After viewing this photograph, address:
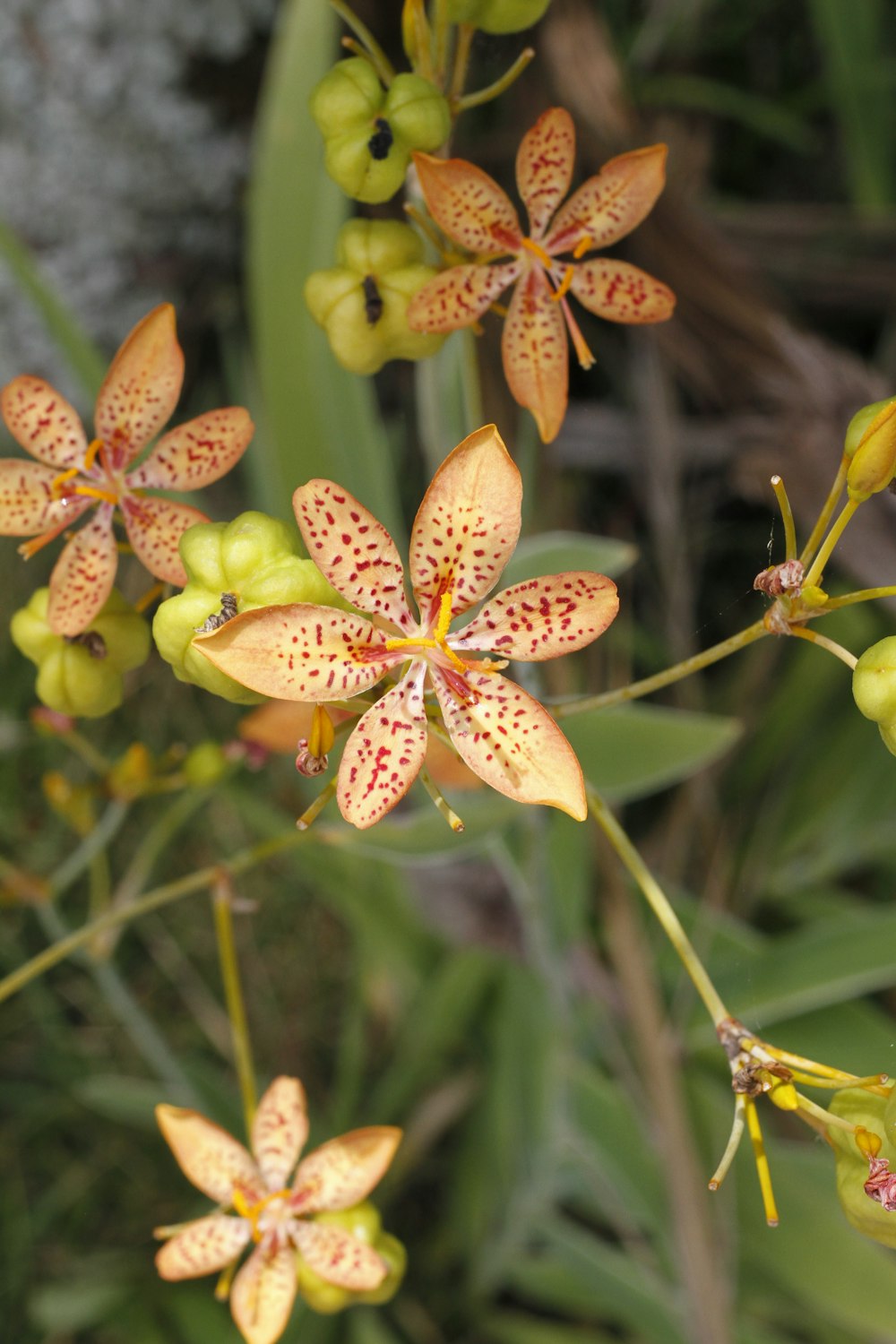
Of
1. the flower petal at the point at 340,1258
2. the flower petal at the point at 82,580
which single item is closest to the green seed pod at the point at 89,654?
the flower petal at the point at 82,580

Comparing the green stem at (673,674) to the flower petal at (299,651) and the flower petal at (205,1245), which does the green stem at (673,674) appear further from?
the flower petal at (205,1245)

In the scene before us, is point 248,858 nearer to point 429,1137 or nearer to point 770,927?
point 429,1137

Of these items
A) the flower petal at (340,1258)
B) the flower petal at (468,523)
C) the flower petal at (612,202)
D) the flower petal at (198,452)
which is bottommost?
the flower petal at (340,1258)

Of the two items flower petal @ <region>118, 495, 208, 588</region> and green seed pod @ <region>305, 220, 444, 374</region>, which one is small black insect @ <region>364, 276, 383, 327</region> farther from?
flower petal @ <region>118, 495, 208, 588</region>

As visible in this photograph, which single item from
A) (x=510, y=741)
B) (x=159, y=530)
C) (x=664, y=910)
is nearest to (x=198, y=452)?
(x=159, y=530)

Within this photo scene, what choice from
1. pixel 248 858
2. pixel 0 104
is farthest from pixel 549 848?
pixel 0 104

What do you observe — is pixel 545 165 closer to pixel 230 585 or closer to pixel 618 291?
pixel 618 291

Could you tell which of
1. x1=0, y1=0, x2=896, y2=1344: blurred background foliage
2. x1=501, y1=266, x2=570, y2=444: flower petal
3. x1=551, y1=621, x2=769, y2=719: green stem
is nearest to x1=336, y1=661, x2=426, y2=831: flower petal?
x1=551, y1=621, x2=769, y2=719: green stem
